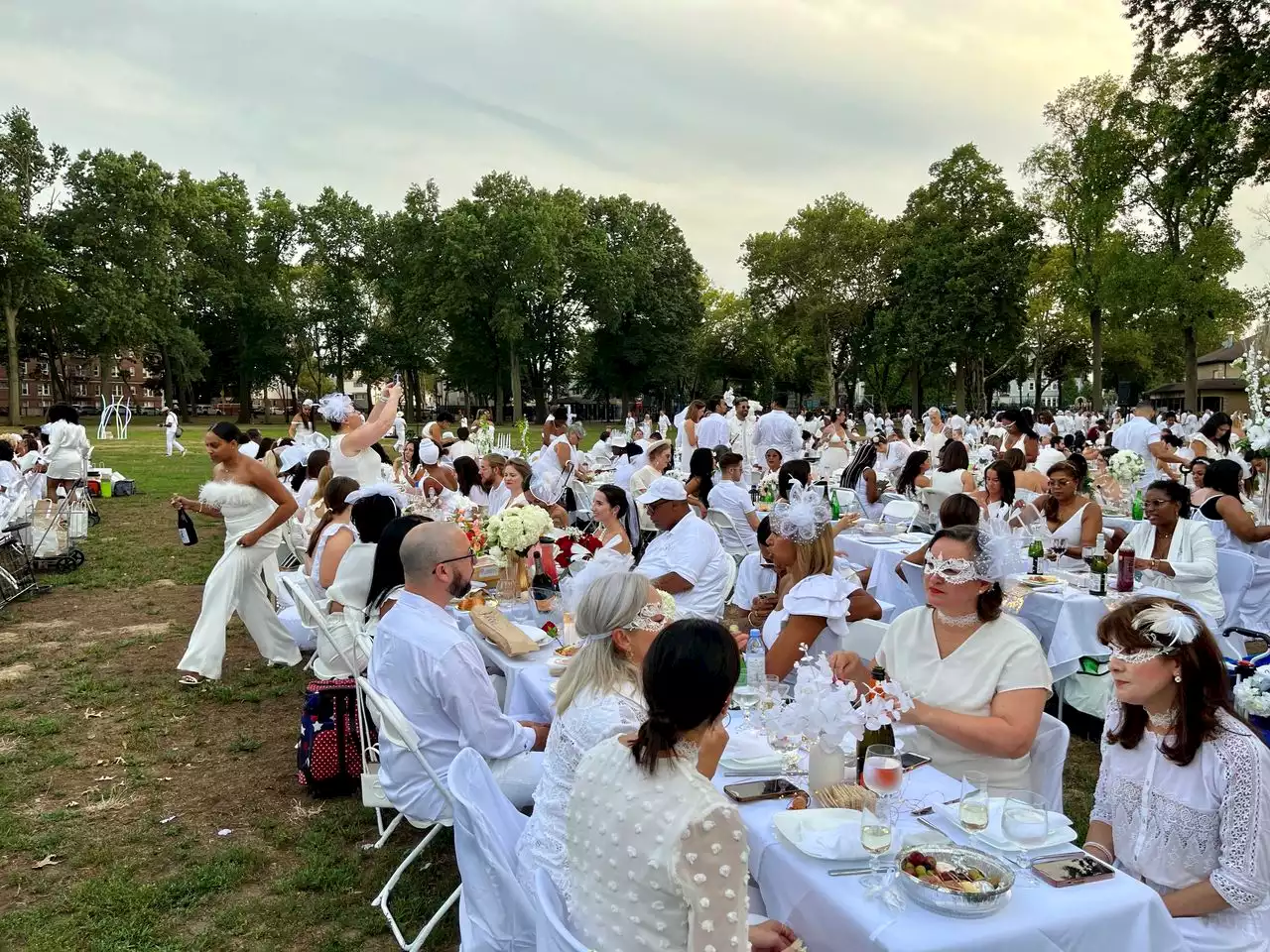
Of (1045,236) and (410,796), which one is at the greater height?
(1045,236)

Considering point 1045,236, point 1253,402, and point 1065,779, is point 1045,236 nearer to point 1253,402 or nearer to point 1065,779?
point 1253,402

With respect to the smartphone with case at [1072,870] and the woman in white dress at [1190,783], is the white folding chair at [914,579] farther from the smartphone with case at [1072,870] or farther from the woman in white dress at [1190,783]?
the smartphone with case at [1072,870]

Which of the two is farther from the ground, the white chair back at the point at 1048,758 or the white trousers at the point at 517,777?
the white chair back at the point at 1048,758

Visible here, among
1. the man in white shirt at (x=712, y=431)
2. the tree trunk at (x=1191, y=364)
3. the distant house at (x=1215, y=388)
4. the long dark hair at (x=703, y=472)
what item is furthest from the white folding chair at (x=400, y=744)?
the distant house at (x=1215, y=388)

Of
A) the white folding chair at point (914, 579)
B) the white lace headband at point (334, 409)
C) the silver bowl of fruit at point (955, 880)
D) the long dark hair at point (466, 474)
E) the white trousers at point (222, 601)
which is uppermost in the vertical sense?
the white lace headband at point (334, 409)

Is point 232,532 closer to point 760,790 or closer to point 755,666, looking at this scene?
point 755,666

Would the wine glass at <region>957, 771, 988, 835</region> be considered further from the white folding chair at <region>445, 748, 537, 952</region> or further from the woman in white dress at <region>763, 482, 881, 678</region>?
the white folding chair at <region>445, 748, 537, 952</region>

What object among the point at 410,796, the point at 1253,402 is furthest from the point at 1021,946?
the point at 1253,402

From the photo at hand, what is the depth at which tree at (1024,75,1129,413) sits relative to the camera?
1214 inches

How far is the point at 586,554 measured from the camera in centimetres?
566

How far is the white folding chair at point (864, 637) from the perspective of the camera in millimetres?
3775

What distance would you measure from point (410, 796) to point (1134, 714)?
2677 millimetres

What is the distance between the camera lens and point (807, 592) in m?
3.60

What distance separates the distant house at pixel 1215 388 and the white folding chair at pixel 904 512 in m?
52.1
